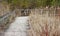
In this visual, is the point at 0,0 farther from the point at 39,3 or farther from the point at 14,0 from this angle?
the point at 39,3

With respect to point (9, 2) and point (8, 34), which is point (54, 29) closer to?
point (8, 34)

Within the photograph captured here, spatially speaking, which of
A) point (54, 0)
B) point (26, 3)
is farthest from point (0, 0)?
point (54, 0)

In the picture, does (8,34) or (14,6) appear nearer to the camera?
(8,34)

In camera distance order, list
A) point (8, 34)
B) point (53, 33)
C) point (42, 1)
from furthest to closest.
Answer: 1. point (42, 1)
2. point (8, 34)
3. point (53, 33)

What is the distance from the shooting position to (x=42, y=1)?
20.5 metres

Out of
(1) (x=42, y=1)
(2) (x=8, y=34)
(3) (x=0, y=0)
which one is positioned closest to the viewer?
(2) (x=8, y=34)

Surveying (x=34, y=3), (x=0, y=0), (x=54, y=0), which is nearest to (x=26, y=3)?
(x=34, y=3)

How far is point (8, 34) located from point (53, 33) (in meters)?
1.98

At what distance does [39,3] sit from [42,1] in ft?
A: 1.54

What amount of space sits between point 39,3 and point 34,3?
8.82 ft

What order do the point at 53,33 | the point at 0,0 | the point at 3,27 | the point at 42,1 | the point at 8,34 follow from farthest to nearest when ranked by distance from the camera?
the point at 0,0, the point at 42,1, the point at 3,27, the point at 8,34, the point at 53,33

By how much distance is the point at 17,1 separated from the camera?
78.9 ft

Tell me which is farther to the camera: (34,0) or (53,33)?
(34,0)

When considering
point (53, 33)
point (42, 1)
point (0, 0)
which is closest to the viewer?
point (53, 33)
